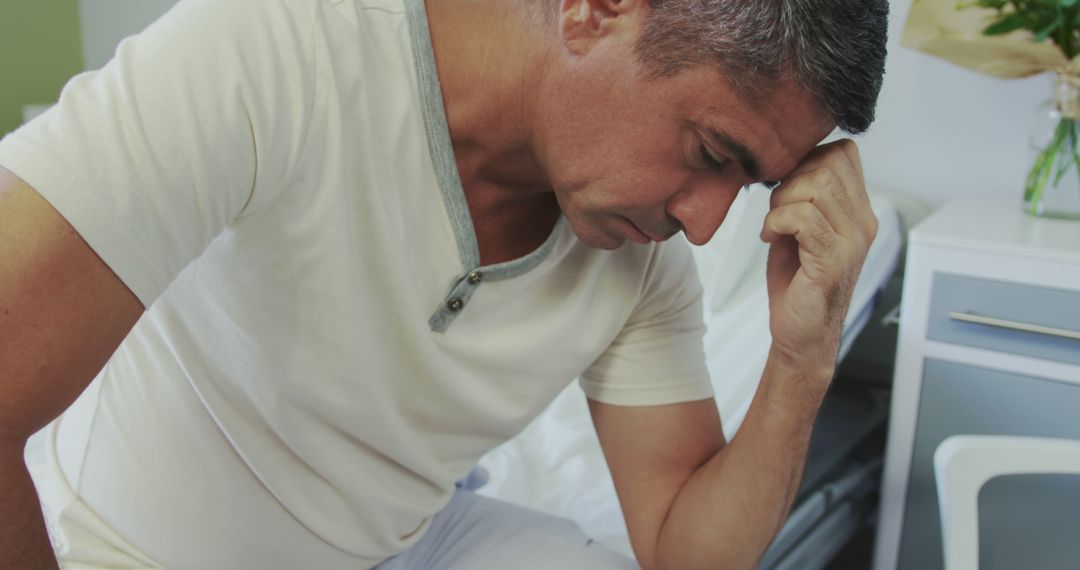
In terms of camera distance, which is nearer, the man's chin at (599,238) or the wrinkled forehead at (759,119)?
the wrinkled forehead at (759,119)

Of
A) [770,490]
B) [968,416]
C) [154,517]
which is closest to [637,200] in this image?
[770,490]

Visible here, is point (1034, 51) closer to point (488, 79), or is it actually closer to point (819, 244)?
point (819, 244)

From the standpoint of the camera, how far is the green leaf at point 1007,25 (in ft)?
5.12

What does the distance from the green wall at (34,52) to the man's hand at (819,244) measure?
2.00m

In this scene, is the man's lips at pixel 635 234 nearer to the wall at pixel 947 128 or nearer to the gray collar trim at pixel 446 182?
the gray collar trim at pixel 446 182

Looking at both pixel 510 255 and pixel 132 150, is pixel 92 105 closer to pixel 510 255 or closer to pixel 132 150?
Result: pixel 132 150

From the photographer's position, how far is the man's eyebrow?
2.58ft

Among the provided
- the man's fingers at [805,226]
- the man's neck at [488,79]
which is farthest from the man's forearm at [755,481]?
the man's neck at [488,79]

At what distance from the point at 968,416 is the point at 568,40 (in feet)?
3.30

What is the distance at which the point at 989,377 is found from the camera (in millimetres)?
1458

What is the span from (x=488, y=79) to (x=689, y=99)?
0.17 metres

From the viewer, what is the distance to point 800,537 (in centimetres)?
142

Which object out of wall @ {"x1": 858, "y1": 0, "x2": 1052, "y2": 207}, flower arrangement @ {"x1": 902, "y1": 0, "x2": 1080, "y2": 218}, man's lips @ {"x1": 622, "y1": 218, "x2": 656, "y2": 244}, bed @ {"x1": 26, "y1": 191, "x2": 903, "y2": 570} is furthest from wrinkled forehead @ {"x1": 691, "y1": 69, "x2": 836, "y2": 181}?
wall @ {"x1": 858, "y1": 0, "x2": 1052, "y2": 207}

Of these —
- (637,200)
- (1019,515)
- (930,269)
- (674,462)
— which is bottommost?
(1019,515)
